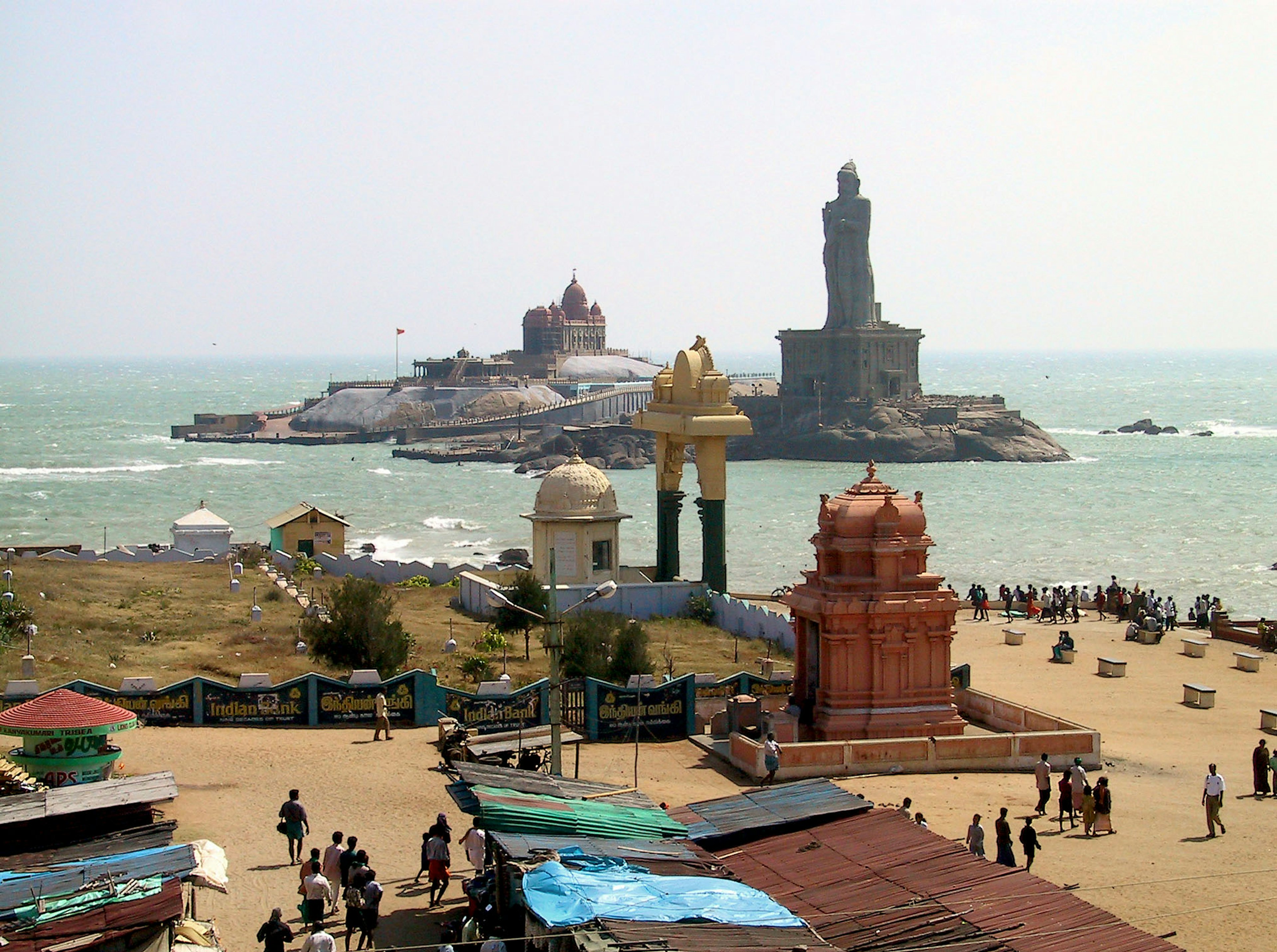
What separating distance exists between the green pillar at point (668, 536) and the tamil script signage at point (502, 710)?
13.1 m

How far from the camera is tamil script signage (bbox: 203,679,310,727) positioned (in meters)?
22.1

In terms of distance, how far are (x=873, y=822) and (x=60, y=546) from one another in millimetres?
37461

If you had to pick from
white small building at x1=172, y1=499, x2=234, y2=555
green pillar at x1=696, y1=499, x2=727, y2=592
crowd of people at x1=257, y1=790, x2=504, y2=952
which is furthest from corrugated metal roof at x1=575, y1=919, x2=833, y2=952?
white small building at x1=172, y1=499, x2=234, y2=555

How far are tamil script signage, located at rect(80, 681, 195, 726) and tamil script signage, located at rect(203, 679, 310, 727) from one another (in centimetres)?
21

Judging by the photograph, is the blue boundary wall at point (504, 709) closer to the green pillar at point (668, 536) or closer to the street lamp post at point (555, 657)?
the street lamp post at point (555, 657)

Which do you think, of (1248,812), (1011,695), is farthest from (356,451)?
(1248,812)

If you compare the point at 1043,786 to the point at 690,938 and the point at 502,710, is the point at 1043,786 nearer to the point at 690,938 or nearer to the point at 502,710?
the point at 502,710

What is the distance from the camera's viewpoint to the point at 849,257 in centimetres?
12912

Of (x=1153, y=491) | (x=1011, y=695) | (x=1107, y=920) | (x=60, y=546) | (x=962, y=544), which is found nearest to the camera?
(x=1107, y=920)

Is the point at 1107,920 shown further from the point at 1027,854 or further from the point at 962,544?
the point at 962,544

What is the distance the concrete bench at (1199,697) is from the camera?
87.2 ft

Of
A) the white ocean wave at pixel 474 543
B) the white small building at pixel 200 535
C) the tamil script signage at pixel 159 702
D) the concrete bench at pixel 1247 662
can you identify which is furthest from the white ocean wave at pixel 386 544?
the tamil script signage at pixel 159 702

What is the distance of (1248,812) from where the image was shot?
1897cm

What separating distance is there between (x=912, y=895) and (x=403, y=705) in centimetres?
1099
